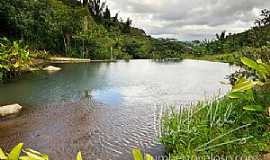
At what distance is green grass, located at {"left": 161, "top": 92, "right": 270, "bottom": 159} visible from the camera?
4441 mm

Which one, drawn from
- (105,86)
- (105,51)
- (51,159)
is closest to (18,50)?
(105,86)

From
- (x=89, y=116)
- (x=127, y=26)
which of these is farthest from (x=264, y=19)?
(x=127, y=26)

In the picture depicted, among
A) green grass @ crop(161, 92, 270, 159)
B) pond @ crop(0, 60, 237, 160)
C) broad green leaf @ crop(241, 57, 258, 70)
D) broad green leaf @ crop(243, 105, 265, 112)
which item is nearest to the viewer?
green grass @ crop(161, 92, 270, 159)

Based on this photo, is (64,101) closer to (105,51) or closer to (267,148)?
(267,148)

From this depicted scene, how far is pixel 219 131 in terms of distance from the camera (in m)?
4.85

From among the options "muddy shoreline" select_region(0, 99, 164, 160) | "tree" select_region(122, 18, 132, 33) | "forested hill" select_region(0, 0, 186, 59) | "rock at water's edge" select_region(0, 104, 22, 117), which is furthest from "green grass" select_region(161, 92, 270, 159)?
"tree" select_region(122, 18, 132, 33)

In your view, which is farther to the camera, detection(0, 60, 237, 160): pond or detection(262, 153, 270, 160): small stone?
detection(0, 60, 237, 160): pond

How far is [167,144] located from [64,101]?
230 inches

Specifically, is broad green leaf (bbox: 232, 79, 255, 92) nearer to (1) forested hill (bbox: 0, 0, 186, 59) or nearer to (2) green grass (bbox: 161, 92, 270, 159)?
(2) green grass (bbox: 161, 92, 270, 159)

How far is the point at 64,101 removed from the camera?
1039 cm

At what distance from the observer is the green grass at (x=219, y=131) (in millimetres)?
4441

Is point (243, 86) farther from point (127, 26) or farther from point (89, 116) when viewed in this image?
point (127, 26)

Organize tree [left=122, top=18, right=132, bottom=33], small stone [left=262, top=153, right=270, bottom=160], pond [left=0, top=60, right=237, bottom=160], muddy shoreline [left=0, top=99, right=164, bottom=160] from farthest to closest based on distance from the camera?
1. tree [left=122, top=18, right=132, bottom=33]
2. pond [left=0, top=60, right=237, bottom=160]
3. muddy shoreline [left=0, top=99, right=164, bottom=160]
4. small stone [left=262, top=153, right=270, bottom=160]

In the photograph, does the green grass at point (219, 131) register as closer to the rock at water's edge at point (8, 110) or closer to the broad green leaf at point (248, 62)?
the broad green leaf at point (248, 62)
